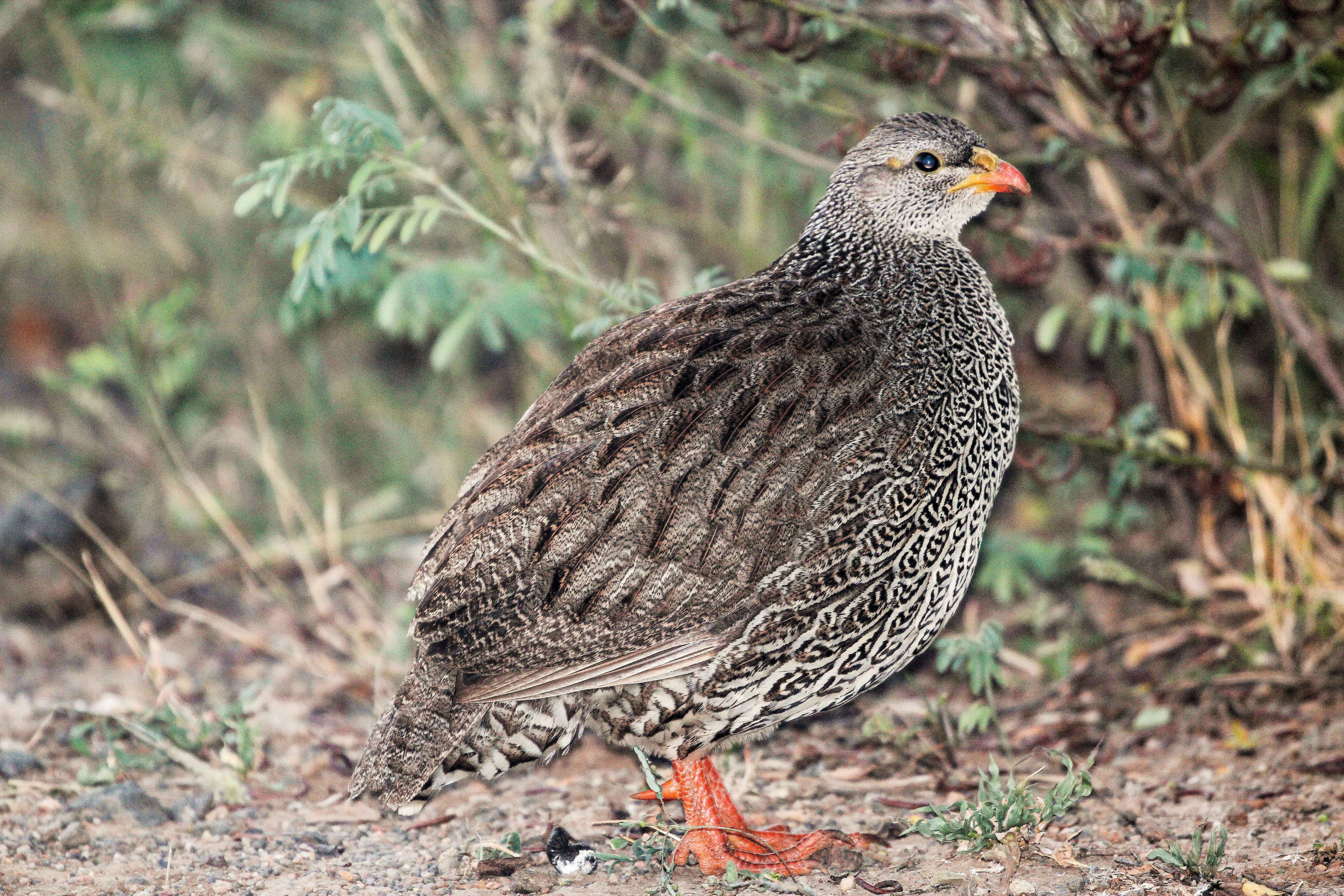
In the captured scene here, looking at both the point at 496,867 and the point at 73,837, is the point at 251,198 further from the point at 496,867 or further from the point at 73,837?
the point at 496,867

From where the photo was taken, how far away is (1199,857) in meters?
3.17

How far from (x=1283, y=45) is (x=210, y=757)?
3842mm

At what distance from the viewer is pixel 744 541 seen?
3322mm

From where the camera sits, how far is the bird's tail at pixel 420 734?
3.32 metres

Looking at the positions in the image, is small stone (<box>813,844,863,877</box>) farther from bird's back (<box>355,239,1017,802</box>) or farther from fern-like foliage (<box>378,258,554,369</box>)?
fern-like foliage (<box>378,258,554,369</box>)

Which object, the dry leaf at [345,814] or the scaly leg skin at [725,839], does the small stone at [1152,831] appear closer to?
the scaly leg skin at [725,839]

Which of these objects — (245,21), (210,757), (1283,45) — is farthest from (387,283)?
(1283,45)

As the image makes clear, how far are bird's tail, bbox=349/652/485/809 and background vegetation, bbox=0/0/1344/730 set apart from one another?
1134 millimetres

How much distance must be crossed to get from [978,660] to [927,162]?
137 centimetres

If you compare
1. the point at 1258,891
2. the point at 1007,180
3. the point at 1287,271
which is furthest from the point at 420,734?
the point at 1287,271

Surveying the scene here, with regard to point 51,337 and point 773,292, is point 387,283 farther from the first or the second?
point 51,337

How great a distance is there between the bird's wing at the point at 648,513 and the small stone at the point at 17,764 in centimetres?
139

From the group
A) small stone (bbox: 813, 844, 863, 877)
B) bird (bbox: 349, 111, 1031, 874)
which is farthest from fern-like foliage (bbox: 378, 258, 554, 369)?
small stone (bbox: 813, 844, 863, 877)

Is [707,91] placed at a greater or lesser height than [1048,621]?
greater
